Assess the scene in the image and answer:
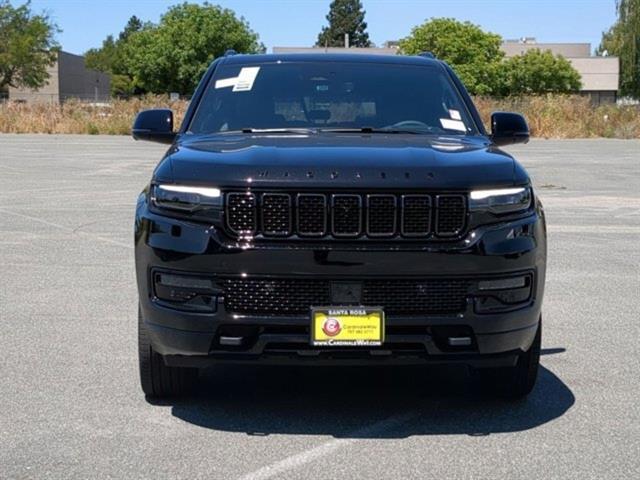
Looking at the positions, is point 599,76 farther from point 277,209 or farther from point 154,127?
point 277,209

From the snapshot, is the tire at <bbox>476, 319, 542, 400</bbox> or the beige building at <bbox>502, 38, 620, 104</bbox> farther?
the beige building at <bbox>502, 38, 620, 104</bbox>

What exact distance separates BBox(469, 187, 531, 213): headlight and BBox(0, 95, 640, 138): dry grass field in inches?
1502

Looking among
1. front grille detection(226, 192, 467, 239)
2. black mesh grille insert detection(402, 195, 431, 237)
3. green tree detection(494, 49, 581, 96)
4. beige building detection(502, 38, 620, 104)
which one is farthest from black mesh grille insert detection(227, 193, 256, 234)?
beige building detection(502, 38, 620, 104)

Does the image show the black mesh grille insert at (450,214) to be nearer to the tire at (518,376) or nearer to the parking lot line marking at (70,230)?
the tire at (518,376)

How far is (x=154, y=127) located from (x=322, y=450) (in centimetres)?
257

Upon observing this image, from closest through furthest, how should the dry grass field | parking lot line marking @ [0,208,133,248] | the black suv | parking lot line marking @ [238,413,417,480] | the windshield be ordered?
parking lot line marking @ [238,413,417,480] → the black suv → the windshield → parking lot line marking @ [0,208,133,248] → the dry grass field

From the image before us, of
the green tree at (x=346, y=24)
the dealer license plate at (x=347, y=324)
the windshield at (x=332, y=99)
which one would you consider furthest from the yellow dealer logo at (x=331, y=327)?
the green tree at (x=346, y=24)

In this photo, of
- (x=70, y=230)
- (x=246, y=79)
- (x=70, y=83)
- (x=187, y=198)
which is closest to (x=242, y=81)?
(x=246, y=79)

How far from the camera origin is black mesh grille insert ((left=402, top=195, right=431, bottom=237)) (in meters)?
4.56

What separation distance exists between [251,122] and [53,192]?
11.9m

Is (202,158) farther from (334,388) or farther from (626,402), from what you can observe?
(626,402)

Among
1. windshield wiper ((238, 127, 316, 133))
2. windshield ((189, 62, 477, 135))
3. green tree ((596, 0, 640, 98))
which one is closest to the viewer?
windshield wiper ((238, 127, 316, 133))

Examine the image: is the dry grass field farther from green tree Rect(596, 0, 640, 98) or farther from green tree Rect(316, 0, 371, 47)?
green tree Rect(316, 0, 371, 47)

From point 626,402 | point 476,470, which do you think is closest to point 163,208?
point 476,470
